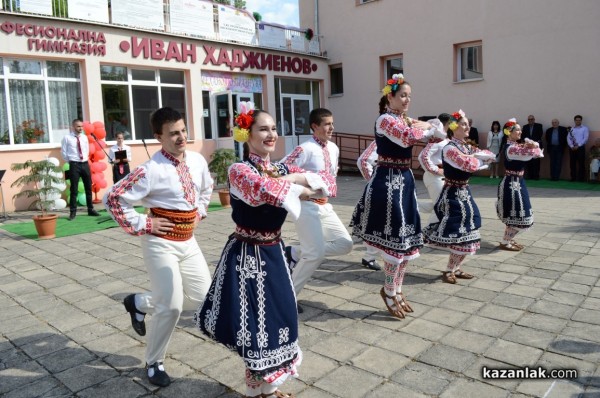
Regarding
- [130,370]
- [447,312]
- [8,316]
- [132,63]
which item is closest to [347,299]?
[447,312]

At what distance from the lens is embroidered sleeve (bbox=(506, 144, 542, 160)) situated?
21.6ft

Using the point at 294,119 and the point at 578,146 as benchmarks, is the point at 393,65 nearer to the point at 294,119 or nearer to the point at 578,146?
the point at 294,119

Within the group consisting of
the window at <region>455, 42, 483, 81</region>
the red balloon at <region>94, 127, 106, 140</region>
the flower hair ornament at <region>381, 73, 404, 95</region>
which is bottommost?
the red balloon at <region>94, 127, 106, 140</region>

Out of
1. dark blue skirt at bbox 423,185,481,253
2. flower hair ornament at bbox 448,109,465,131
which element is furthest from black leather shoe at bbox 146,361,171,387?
flower hair ornament at bbox 448,109,465,131

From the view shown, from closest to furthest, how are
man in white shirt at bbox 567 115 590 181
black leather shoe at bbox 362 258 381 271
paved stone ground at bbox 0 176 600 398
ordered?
paved stone ground at bbox 0 176 600 398, black leather shoe at bbox 362 258 381 271, man in white shirt at bbox 567 115 590 181

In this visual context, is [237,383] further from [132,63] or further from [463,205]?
[132,63]

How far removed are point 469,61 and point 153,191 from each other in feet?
52.8

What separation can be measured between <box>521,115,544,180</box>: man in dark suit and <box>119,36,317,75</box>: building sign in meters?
8.26

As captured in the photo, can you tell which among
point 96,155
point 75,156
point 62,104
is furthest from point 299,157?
point 62,104

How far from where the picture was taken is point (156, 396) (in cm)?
324

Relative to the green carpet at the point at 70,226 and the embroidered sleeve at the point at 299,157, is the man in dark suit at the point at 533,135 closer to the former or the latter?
the green carpet at the point at 70,226

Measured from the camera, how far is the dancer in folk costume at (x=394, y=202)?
440cm

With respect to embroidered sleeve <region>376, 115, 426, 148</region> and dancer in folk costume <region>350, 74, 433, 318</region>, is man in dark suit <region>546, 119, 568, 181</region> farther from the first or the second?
embroidered sleeve <region>376, 115, 426, 148</region>

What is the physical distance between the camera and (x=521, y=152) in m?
6.67
